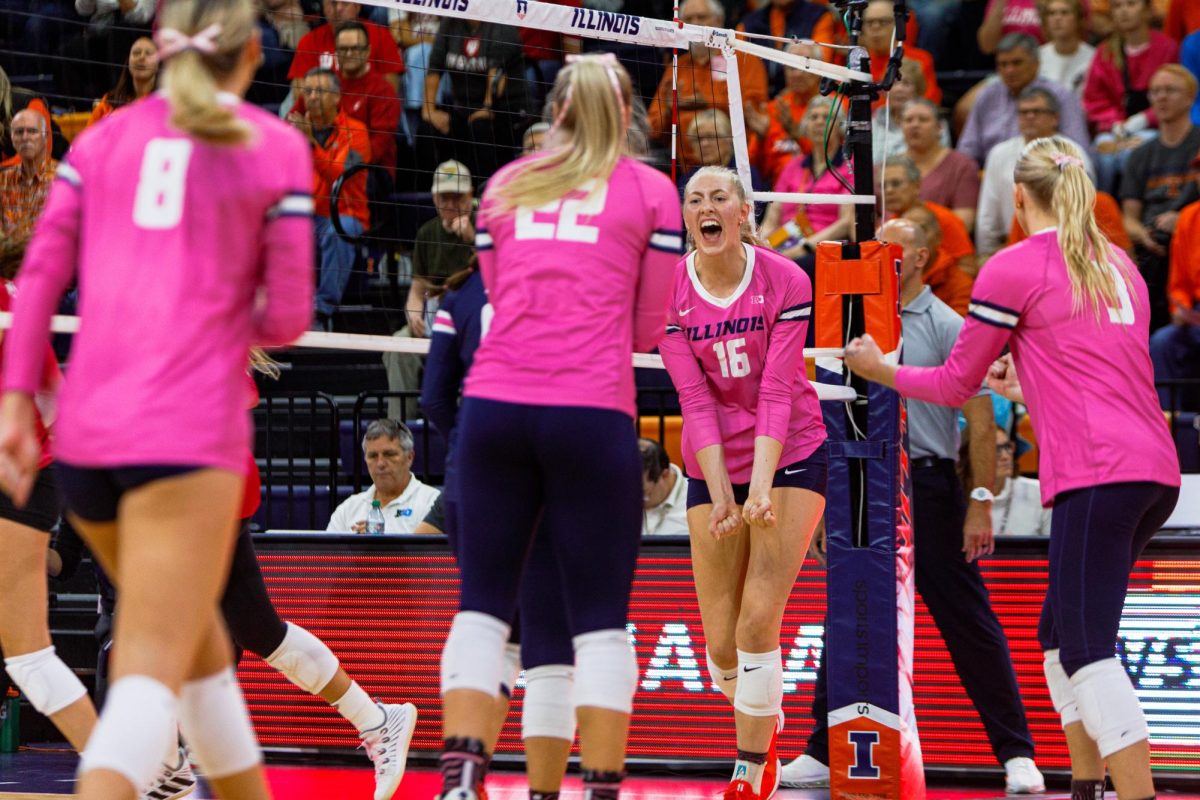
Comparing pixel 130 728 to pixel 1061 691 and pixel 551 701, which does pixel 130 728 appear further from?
pixel 1061 691

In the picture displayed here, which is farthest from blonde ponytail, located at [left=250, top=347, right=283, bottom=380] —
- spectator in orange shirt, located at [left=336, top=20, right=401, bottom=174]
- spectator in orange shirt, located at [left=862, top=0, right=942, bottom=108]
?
spectator in orange shirt, located at [left=862, top=0, right=942, bottom=108]

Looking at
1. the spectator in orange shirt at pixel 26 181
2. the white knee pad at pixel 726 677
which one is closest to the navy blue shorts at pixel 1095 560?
the white knee pad at pixel 726 677

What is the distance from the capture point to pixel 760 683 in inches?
210

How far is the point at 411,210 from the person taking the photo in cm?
1013

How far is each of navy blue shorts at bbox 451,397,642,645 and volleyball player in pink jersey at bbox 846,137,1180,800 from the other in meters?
1.40

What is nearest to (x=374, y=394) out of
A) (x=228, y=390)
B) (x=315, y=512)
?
(x=315, y=512)

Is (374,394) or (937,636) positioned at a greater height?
(374,394)

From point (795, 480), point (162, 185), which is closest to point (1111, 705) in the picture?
point (795, 480)

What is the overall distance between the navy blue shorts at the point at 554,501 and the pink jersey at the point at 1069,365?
4.51ft

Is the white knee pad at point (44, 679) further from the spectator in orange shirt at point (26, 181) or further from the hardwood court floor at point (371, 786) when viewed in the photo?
the spectator in orange shirt at point (26, 181)

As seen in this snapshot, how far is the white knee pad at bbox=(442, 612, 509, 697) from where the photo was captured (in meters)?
3.77

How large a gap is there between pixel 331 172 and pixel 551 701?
18.5 ft

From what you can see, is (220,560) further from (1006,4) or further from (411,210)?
(1006,4)

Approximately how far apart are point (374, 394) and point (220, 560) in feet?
15.3
